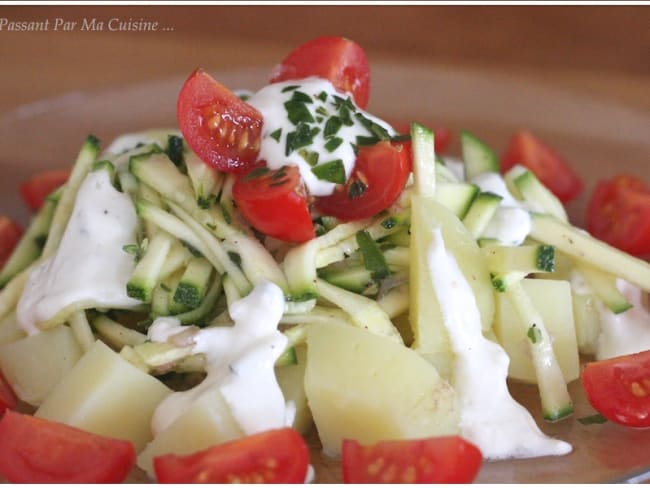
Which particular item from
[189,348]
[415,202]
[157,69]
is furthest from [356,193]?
[157,69]

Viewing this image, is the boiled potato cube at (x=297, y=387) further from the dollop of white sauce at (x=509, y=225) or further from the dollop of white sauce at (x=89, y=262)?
the dollop of white sauce at (x=509, y=225)

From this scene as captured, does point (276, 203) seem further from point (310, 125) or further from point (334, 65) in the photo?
point (334, 65)

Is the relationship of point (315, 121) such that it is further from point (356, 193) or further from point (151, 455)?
point (151, 455)

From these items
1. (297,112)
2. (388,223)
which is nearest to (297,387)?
(388,223)

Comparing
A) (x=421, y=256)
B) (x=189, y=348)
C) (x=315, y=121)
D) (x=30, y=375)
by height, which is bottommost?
(x=30, y=375)

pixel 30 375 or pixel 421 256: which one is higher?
pixel 421 256

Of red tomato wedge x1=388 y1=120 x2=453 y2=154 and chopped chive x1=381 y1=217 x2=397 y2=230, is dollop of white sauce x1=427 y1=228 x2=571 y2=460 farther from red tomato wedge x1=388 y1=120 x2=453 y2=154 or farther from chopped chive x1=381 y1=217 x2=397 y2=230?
red tomato wedge x1=388 y1=120 x2=453 y2=154

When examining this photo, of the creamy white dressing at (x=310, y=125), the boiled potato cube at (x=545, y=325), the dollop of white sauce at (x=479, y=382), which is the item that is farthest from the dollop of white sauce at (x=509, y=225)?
the creamy white dressing at (x=310, y=125)
